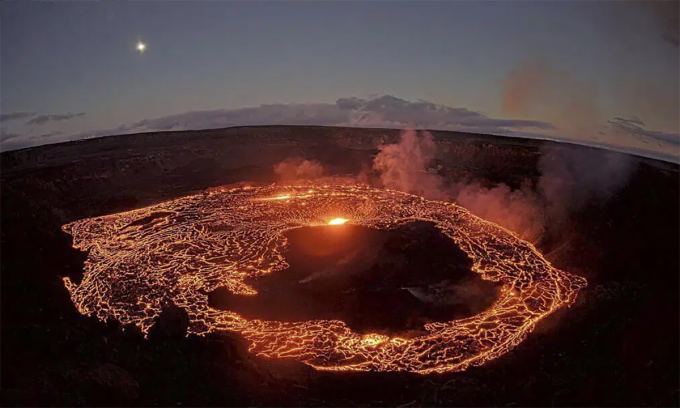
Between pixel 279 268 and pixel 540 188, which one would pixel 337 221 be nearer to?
pixel 279 268

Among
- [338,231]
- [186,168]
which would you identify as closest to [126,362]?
[338,231]

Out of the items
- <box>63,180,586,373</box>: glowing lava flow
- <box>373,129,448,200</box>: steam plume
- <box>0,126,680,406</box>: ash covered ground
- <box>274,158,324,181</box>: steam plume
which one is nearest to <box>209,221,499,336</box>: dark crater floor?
<box>0,126,680,406</box>: ash covered ground

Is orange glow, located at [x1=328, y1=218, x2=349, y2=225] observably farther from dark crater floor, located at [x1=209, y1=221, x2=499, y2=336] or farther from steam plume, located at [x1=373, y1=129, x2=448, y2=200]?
steam plume, located at [x1=373, y1=129, x2=448, y2=200]

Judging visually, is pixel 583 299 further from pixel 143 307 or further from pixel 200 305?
pixel 143 307

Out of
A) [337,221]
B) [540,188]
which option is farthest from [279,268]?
[540,188]

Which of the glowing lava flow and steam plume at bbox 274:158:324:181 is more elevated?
steam plume at bbox 274:158:324:181

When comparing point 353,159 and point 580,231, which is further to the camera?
point 353,159

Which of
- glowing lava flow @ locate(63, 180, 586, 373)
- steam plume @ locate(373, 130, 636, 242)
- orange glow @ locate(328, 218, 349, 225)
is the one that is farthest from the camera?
orange glow @ locate(328, 218, 349, 225)
